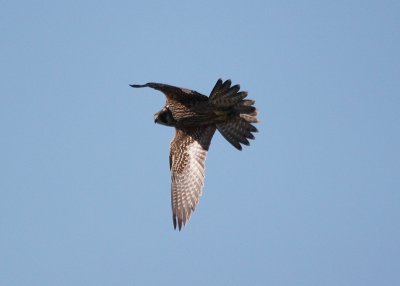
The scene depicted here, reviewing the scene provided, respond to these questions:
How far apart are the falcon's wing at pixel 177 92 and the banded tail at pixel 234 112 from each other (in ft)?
1.14

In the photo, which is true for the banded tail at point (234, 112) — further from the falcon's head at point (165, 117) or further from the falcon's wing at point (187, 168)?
the falcon's head at point (165, 117)

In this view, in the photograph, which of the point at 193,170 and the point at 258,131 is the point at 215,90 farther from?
the point at 193,170

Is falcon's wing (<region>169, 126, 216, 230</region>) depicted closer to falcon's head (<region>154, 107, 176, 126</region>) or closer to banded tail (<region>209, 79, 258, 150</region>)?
falcon's head (<region>154, 107, 176, 126</region>)

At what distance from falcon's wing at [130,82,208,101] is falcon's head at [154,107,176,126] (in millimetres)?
353

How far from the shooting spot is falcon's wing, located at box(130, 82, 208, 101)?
11.9 meters

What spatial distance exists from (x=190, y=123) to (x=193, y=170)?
0.89 meters

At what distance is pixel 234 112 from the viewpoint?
39.8ft

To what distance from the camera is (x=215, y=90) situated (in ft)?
38.1

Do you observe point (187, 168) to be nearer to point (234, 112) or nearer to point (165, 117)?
point (165, 117)

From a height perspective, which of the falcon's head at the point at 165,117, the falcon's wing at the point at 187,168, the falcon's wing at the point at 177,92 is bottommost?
the falcon's wing at the point at 187,168

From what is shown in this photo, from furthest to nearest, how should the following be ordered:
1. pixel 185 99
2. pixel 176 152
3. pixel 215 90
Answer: pixel 176 152 < pixel 185 99 < pixel 215 90

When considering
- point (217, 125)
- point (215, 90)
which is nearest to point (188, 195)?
point (217, 125)

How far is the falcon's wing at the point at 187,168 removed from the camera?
41.9 ft

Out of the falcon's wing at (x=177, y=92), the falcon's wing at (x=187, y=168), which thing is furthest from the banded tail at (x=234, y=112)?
the falcon's wing at (x=187, y=168)
